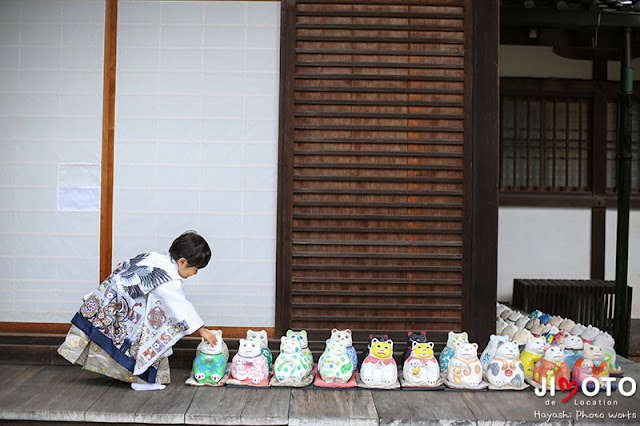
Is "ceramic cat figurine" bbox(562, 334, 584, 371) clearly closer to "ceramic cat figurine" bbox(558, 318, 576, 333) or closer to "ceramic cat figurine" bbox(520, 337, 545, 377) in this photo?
"ceramic cat figurine" bbox(520, 337, 545, 377)

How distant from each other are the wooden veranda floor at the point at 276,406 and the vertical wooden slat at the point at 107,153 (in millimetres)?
946

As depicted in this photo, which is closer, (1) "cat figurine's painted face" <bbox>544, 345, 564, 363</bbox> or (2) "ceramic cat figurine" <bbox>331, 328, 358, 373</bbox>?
(1) "cat figurine's painted face" <bbox>544, 345, 564, 363</bbox>

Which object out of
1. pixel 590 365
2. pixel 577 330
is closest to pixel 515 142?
pixel 577 330

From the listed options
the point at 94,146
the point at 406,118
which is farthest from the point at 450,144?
the point at 94,146

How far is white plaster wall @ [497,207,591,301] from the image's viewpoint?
7.15m

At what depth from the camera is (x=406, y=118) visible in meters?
4.10

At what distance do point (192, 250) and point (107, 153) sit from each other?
1.17 m

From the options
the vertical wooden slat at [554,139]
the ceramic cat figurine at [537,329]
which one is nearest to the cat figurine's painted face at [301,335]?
the ceramic cat figurine at [537,329]

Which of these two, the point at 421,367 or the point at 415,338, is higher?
the point at 415,338

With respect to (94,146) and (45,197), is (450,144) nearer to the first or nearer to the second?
(94,146)

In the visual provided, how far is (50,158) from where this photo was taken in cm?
412

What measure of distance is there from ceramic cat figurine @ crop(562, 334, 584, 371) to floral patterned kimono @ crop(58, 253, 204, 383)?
2.49 meters

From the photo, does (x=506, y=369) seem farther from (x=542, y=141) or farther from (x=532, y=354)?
(x=542, y=141)

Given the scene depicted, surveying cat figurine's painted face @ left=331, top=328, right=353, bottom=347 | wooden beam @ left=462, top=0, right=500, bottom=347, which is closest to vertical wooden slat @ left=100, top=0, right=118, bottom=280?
cat figurine's painted face @ left=331, top=328, right=353, bottom=347
